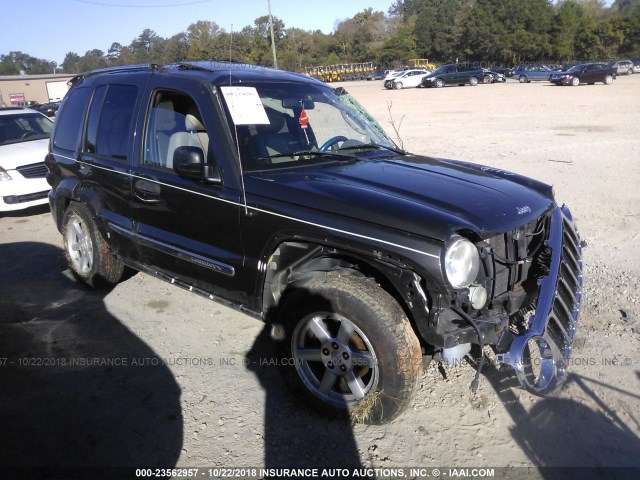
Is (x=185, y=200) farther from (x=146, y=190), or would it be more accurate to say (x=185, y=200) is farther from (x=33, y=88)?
(x=33, y=88)

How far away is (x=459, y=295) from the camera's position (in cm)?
277

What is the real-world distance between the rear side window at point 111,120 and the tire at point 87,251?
708mm

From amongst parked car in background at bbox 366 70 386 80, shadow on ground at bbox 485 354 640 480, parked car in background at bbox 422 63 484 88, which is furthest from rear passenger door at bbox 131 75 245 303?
parked car in background at bbox 366 70 386 80

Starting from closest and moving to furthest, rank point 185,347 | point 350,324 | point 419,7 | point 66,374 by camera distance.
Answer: point 350,324, point 66,374, point 185,347, point 419,7

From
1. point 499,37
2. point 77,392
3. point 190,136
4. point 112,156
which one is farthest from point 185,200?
point 499,37

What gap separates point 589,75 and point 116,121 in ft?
130

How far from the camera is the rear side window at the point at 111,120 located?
432 centimetres

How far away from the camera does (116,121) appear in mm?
4477

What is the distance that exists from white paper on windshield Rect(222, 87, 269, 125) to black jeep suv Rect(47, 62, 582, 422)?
1 centimetres

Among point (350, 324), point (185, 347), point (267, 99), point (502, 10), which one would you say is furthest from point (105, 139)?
point (502, 10)

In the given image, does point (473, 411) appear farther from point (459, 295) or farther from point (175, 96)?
point (175, 96)

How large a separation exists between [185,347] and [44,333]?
134 centimetres

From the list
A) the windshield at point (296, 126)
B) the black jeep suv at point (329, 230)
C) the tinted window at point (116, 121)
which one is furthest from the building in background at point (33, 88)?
the windshield at point (296, 126)

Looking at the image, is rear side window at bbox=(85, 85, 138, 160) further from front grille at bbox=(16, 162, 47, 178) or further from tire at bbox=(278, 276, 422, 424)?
front grille at bbox=(16, 162, 47, 178)
